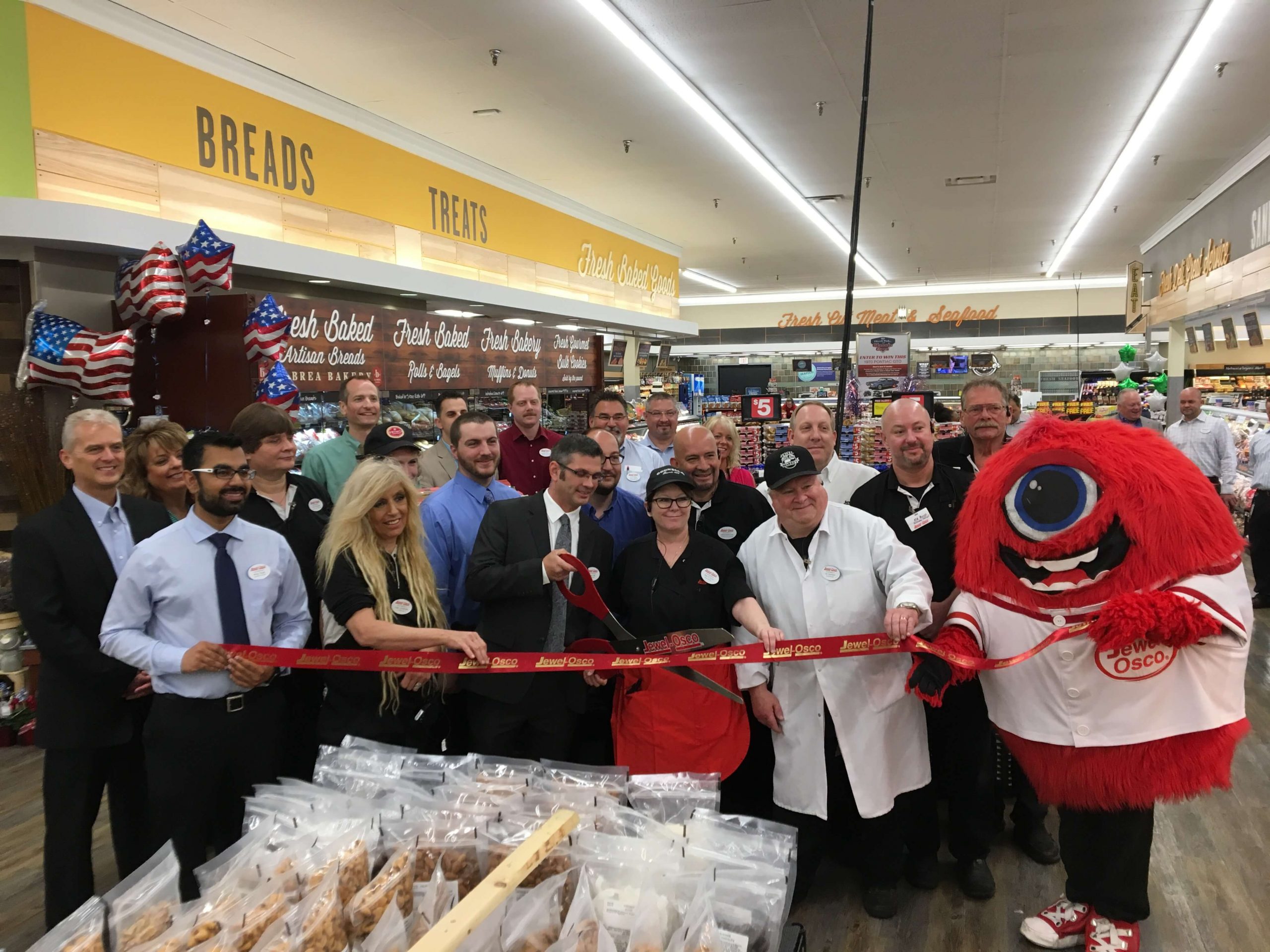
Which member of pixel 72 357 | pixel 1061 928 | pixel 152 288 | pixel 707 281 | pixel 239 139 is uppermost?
pixel 707 281

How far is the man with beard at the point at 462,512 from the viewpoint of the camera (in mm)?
3318

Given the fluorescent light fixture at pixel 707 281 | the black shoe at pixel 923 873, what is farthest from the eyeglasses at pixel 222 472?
the fluorescent light fixture at pixel 707 281

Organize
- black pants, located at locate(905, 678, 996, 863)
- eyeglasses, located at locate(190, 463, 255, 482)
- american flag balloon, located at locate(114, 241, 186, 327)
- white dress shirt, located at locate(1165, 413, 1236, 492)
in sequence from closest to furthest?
eyeglasses, located at locate(190, 463, 255, 482) < black pants, located at locate(905, 678, 996, 863) < american flag balloon, located at locate(114, 241, 186, 327) < white dress shirt, located at locate(1165, 413, 1236, 492)

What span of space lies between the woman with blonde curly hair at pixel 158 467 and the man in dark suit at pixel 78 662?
841 millimetres

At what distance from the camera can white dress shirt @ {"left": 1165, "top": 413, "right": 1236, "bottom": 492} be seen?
8.09m

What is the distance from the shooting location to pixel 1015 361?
2214 centimetres

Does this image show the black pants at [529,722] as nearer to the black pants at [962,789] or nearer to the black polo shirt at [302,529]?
the black polo shirt at [302,529]

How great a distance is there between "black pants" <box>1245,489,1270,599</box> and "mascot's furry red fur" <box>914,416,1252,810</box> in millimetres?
6030

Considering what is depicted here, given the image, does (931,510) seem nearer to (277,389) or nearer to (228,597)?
(228,597)

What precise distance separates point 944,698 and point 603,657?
1.35 metres

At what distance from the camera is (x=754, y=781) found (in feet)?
11.0

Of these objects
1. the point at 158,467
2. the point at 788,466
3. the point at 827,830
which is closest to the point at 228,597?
the point at 158,467

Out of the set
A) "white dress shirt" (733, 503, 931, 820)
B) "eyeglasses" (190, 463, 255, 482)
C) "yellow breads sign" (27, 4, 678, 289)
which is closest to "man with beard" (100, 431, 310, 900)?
"eyeglasses" (190, 463, 255, 482)

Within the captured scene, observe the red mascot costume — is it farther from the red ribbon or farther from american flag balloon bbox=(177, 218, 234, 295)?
american flag balloon bbox=(177, 218, 234, 295)
